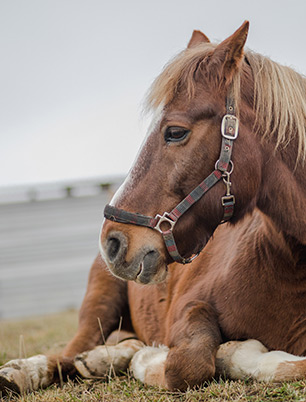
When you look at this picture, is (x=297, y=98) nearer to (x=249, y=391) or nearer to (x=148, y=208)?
(x=148, y=208)

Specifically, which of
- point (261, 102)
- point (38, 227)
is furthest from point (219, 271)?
point (38, 227)

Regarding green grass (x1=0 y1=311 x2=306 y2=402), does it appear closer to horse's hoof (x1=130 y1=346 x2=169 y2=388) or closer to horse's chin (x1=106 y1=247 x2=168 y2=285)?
horse's hoof (x1=130 y1=346 x2=169 y2=388)

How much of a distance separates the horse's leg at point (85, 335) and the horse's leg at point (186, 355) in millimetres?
503

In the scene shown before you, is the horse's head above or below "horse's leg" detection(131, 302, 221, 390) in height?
above

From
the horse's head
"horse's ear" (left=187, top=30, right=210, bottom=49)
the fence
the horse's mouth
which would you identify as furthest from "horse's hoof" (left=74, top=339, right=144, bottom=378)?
the fence

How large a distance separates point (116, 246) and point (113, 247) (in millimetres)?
15

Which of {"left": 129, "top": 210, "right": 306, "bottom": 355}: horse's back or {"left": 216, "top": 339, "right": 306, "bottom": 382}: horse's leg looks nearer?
{"left": 216, "top": 339, "right": 306, "bottom": 382}: horse's leg

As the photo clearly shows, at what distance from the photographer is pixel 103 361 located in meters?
3.28

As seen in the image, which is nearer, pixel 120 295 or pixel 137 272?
pixel 137 272

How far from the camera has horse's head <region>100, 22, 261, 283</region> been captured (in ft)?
8.16

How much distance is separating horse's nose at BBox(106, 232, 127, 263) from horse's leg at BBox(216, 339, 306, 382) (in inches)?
32.4

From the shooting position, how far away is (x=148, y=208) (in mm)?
2498

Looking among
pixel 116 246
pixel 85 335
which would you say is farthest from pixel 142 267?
pixel 85 335

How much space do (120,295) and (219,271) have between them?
125 centimetres
